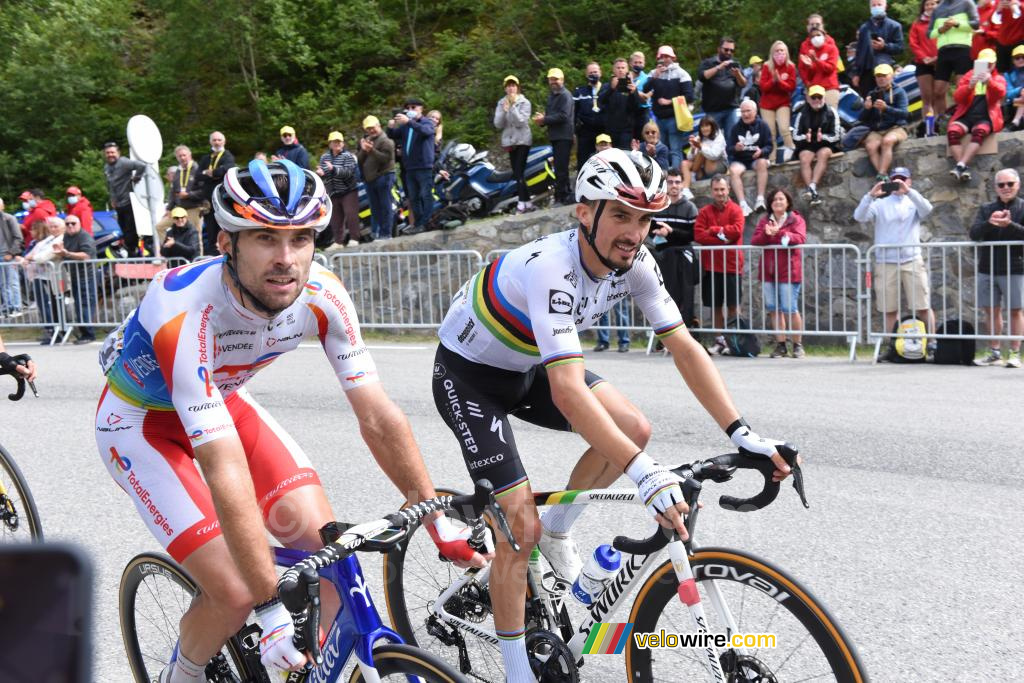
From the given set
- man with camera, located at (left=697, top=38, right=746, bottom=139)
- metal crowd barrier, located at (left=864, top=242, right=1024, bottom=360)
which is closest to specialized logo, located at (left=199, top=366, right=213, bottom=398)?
metal crowd barrier, located at (left=864, top=242, right=1024, bottom=360)

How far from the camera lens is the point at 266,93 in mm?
28250

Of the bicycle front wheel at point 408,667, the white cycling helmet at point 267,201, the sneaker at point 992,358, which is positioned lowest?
the sneaker at point 992,358

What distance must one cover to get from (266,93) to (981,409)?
23.1 meters

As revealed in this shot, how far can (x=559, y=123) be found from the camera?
50.6 ft

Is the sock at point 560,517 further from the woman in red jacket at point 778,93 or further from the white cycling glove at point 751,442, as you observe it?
the woman in red jacket at point 778,93

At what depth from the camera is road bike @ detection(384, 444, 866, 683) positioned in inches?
123

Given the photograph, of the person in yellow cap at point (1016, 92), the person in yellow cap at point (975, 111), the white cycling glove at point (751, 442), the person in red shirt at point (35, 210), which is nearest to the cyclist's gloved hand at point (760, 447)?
the white cycling glove at point (751, 442)

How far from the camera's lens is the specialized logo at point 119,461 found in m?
3.77

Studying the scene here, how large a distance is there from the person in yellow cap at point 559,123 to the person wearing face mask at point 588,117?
0.14 meters

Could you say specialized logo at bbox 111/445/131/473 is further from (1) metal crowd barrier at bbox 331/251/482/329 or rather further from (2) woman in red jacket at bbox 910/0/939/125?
(2) woman in red jacket at bbox 910/0/939/125

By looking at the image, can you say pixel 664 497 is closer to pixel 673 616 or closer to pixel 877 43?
pixel 673 616

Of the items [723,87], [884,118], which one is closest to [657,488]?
[884,118]

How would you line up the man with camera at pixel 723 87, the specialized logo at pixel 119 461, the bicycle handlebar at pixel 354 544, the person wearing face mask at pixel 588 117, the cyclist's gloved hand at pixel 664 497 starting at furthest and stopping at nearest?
the person wearing face mask at pixel 588 117 → the man with camera at pixel 723 87 → the specialized logo at pixel 119 461 → the cyclist's gloved hand at pixel 664 497 → the bicycle handlebar at pixel 354 544

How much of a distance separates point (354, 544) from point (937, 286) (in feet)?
34.5
